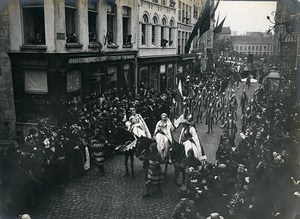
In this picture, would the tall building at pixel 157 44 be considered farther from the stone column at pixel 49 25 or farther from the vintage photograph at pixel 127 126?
the stone column at pixel 49 25

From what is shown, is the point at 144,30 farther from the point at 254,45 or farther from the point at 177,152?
the point at 177,152

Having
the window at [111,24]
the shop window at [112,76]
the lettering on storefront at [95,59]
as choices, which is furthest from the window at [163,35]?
the shop window at [112,76]

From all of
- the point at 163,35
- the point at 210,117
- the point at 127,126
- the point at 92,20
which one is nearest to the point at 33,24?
the point at 92,20

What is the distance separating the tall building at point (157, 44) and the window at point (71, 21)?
713 centimetres

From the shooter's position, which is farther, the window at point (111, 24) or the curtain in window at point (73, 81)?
→ the window at point (111, 24)

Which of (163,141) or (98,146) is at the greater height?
(163,141)

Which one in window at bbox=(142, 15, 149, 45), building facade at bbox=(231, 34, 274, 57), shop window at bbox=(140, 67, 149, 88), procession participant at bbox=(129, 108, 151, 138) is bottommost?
procession participant at bbox=(129, 108, 151, 138)

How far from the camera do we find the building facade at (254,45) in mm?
24972

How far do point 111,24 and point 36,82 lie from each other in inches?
268

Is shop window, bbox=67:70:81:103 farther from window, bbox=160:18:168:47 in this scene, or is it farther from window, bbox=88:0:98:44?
window, bbox=160:18:168:47

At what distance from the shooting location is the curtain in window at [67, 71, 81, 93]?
16656mm

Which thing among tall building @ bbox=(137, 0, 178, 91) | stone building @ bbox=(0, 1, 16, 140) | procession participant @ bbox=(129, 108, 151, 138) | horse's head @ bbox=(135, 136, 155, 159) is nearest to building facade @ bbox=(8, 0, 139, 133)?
stone building @ bbox=(0, 1, 16, 140)

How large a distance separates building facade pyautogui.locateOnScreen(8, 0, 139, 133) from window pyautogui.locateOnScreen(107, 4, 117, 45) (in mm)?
1361

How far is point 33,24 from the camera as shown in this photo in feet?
53.2
